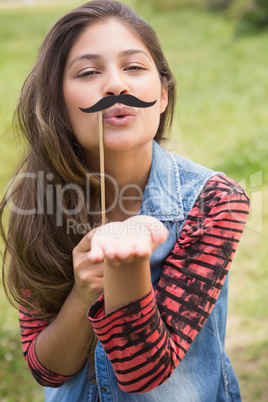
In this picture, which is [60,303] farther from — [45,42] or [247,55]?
[247,55]

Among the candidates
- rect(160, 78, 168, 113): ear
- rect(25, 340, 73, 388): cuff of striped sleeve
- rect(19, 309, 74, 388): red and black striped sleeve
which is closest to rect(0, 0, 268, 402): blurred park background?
rect(160, 78, 168, 113): ear

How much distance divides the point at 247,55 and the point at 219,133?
3.86 metres

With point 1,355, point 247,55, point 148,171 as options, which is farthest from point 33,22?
point 148,171

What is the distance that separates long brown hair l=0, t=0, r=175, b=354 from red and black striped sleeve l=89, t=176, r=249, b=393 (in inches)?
13.6

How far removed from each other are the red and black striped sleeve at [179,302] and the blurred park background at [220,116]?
867 mm

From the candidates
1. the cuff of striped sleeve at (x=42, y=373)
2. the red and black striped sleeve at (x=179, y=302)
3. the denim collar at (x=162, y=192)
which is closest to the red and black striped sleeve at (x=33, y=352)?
the cuff of striped sleeve at (x=42, y=373)

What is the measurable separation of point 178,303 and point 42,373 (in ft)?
1.88

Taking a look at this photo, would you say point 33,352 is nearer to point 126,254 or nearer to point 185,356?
point 185,356

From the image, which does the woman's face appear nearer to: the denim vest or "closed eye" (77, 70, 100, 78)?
"closed eye" (77, 70, 100, 78)

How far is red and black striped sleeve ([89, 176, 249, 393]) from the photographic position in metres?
1.33

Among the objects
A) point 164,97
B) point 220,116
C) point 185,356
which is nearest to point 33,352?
point 185,356

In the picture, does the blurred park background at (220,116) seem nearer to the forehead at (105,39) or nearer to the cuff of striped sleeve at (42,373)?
the forehead at (105,39)

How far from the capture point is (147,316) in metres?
1.31

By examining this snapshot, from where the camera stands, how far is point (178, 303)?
→ 4.78ft
